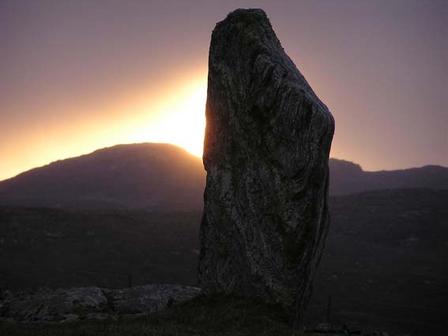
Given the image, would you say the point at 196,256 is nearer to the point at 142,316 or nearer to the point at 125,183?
the point at 142,316

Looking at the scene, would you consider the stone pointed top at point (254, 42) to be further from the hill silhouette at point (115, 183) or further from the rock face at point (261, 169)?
the hill silhouette at point (115, 183)

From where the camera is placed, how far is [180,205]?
133m

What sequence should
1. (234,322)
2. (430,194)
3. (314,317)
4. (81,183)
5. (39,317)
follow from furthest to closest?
1. (81,183)
2. (430,194)
3. (314,317)
4. (39,317)
5. (234,322)

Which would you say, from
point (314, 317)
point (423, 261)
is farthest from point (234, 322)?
point (423, 261)

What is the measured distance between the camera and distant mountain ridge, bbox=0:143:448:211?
139125 millimetres

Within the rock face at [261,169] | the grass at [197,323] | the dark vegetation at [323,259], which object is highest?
the rock face at [261,169]

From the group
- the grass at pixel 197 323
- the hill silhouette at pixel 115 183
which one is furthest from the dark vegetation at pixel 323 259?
the hill silhouette at pixel 115 183

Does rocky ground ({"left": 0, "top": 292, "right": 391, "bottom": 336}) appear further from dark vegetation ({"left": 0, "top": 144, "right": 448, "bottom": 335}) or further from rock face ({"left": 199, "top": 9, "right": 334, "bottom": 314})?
rock face ({"left": 199, "top": 9, "right": 334, "bottom": 314})

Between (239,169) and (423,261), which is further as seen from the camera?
(423,261)

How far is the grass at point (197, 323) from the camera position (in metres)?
13.7

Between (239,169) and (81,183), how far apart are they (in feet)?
505

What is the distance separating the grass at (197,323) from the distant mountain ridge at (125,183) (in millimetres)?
109588

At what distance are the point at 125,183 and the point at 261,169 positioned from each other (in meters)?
152

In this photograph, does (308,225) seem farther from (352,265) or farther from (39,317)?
(352,265)
